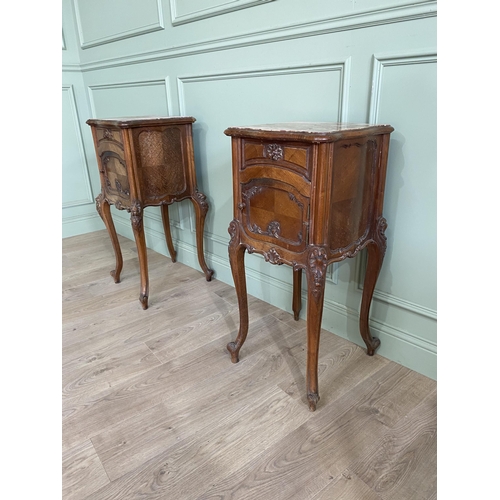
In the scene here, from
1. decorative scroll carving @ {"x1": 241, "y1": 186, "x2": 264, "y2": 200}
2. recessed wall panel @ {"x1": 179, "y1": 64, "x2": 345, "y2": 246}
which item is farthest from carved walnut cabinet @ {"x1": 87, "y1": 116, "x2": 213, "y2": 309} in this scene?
decorative scroll carving @ {"x1": 241, "y1": 186, "x2": 264, "y2": 200}

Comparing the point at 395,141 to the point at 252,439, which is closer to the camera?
the point at 252,439

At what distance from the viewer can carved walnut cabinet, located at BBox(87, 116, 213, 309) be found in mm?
1722

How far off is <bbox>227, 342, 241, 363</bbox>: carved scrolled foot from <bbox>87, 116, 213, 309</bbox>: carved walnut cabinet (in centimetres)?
62

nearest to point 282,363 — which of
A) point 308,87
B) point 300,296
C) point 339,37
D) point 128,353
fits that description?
point 300,296

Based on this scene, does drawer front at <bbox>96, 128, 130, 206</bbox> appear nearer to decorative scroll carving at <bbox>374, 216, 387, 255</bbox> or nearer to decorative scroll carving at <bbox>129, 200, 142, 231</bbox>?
decorative scroll carving at <bbox>129, 200, 142, 231</bbox>

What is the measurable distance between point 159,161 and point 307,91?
773mm

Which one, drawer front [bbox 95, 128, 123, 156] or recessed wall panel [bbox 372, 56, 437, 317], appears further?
drawer front [bbox 95, 128, 123, 156]

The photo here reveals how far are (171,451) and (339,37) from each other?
4.79 feet

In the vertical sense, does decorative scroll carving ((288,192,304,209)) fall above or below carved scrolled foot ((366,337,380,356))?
above

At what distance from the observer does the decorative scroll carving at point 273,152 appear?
1080 millimetres

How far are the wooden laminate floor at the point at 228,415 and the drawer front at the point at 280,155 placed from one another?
0.77m

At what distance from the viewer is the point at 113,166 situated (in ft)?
6.05

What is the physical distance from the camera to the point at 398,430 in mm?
1165
